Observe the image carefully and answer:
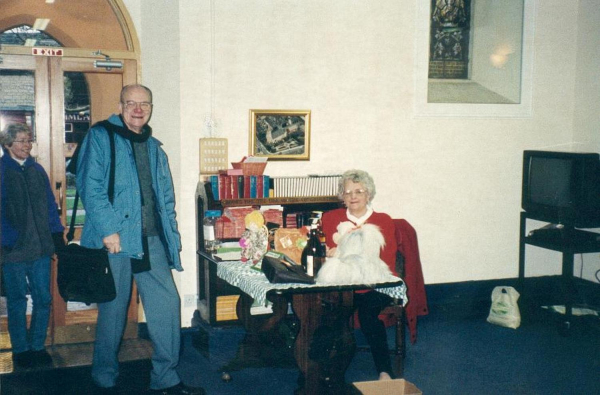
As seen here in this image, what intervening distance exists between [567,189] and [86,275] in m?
3.54

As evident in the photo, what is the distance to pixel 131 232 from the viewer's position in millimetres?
3488

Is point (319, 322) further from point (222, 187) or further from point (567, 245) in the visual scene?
point (567, 245)

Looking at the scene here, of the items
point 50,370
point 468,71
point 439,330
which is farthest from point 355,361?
point 468,71

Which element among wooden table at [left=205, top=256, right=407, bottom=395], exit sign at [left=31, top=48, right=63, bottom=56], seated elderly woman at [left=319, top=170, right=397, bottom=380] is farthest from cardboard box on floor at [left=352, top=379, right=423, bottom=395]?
exit sign at [left=31, top=48, right=63, bottom=56]

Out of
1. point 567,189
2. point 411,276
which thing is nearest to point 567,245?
point 567,189

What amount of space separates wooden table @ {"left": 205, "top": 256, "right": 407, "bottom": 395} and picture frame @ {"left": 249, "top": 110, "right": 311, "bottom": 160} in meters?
1.62

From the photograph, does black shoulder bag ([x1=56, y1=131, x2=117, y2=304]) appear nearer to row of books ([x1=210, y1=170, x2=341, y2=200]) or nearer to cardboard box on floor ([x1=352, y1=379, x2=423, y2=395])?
row of books ([x1=210, y1=170, x2=341, y2=200])

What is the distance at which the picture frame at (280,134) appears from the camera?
485cm

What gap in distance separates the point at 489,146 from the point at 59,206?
3.52 m

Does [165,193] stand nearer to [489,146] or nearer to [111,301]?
[111,301]

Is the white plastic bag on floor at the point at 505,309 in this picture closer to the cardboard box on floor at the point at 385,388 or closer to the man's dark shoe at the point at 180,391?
the cardboard box on floor at the point at 385,388

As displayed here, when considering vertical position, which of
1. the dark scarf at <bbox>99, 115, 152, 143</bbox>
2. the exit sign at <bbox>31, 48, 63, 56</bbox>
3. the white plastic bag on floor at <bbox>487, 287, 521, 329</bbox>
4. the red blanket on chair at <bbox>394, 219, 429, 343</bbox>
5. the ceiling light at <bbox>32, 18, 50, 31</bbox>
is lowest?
the white plastic bag on floor at <bbox>487, 287, 521, 329</bbox>

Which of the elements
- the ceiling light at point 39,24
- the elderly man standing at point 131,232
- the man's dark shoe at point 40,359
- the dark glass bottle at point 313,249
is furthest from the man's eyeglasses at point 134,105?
the man's dark shoe at point 40,359

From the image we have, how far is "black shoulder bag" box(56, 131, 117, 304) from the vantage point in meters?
3.42
